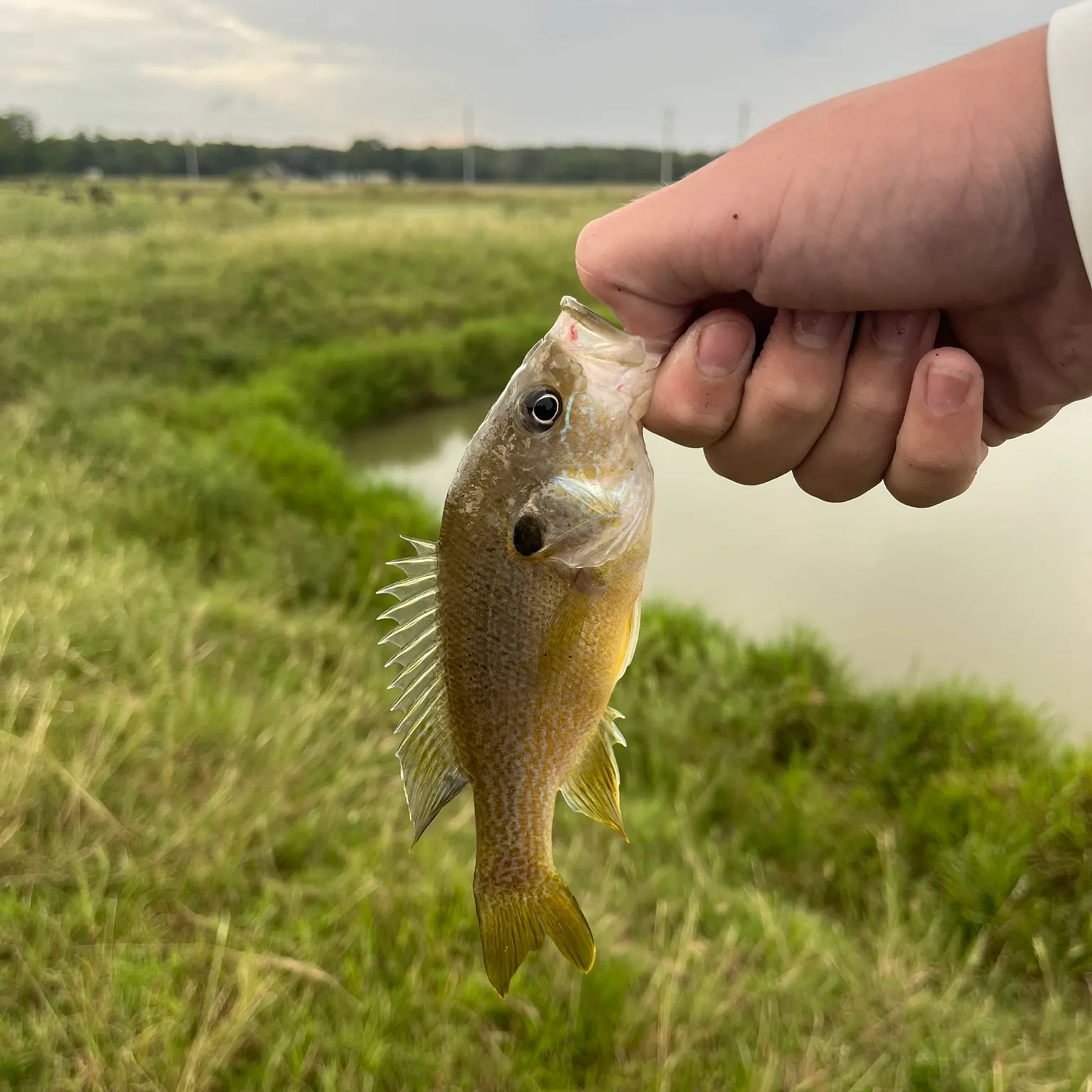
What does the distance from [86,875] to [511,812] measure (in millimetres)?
2089

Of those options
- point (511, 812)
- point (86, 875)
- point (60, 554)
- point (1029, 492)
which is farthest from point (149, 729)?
point (1029, 492)

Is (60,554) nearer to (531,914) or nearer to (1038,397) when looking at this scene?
(531,914)

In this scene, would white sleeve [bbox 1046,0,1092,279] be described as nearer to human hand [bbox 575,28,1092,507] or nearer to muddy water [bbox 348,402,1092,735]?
human hand [bbox 575,28,1092,507]

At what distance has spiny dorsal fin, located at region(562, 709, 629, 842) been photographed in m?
1.60

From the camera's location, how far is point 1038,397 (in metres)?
2.01

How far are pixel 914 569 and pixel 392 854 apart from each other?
594cm

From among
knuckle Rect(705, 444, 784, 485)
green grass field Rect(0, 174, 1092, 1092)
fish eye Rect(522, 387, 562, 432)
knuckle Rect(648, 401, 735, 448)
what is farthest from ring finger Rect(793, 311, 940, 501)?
green grass field Rect(0, 174, 1092, 1092)

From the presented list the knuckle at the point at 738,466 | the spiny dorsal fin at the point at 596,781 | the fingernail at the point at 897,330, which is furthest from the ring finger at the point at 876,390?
the spiny dorsal fin at the point at 596,781

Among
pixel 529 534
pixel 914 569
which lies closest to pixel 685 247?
pixel 529 534

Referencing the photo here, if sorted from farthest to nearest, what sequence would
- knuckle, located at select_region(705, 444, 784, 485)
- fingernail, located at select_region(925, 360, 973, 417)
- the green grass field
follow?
the green grass field → knuckle, located at select_region(705, 444, 784, 485) → fingernail, located at select_region(925, 360, 973, 417)

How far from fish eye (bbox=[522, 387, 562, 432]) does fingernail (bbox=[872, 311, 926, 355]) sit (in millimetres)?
749

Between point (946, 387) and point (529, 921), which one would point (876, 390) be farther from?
point (529, 921)

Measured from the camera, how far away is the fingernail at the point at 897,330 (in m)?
1.79

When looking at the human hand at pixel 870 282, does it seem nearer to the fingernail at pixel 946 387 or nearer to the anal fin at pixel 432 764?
the fingernail at pixel 946 387
